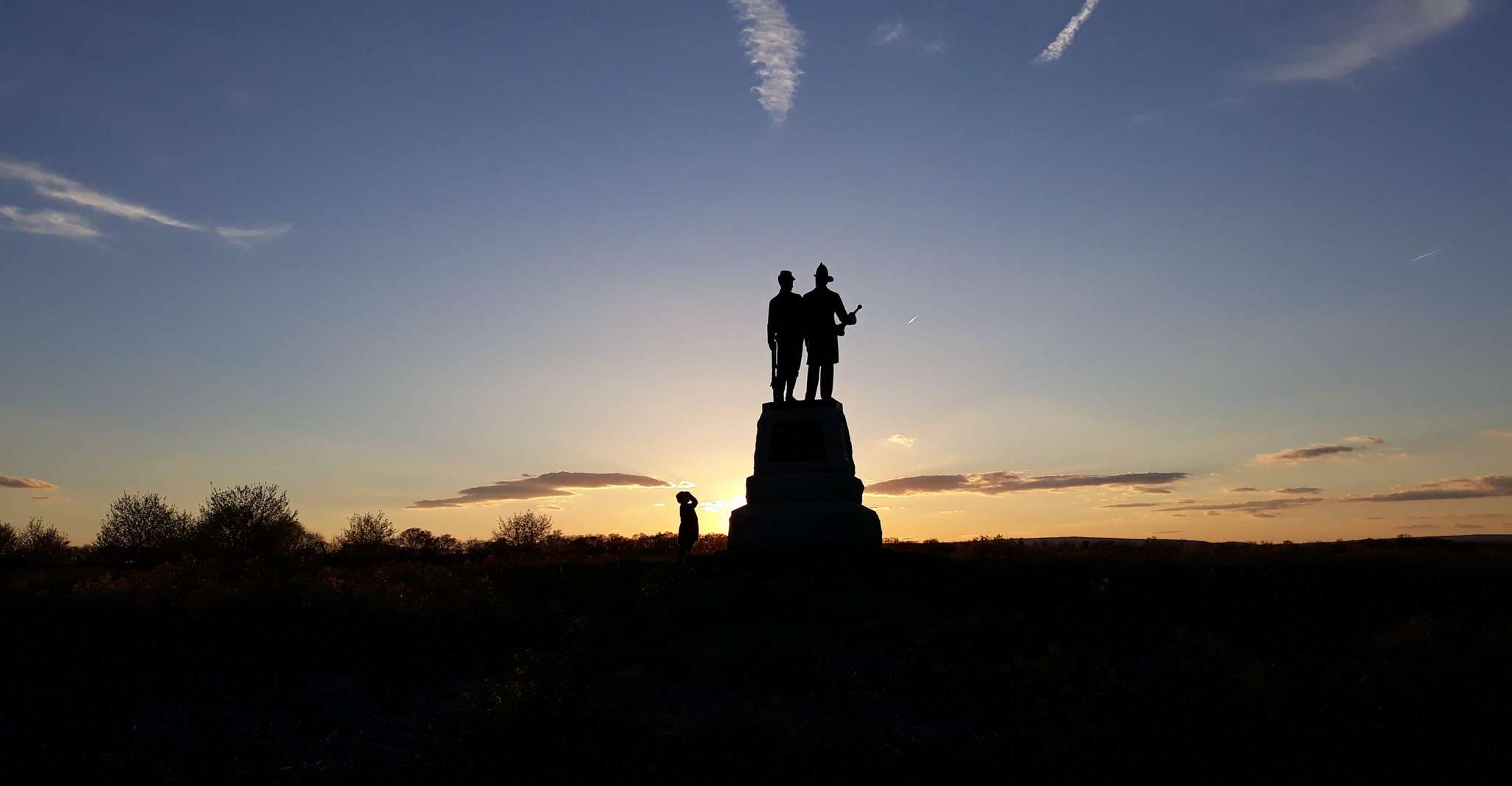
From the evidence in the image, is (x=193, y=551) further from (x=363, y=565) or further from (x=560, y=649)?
(x=560, y=649)

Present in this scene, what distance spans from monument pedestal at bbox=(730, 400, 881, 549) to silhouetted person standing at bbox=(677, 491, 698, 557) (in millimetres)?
1511

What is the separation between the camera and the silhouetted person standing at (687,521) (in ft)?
63.8

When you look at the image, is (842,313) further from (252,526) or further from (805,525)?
(252,526)

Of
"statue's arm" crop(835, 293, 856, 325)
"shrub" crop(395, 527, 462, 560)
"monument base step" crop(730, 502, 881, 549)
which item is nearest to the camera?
"monument base step" crop(730, 502, 881, 549)

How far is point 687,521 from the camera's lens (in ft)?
64.6

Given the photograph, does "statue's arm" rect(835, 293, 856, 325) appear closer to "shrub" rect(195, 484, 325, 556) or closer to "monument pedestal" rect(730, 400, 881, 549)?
"monument pedestal" rect(730, 400, 881, 549)

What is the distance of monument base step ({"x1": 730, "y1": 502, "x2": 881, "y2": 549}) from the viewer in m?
17.5

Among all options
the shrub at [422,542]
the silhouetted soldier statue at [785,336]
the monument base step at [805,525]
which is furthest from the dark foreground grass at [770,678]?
the shrub at [422,542]

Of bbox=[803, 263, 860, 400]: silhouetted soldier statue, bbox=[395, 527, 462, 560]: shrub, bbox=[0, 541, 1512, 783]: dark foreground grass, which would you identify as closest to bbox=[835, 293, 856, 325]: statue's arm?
bbox=[803, 263, 860, 400]: silhouetted soldier statue

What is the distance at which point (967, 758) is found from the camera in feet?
21.7

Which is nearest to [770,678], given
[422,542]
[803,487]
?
[803,487]

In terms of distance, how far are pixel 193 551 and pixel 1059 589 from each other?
23.3 meters

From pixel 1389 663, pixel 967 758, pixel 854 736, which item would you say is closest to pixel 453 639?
pixel 854 736

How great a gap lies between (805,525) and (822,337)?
4219mm
